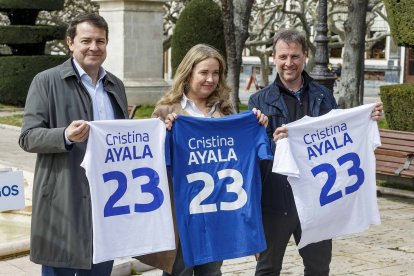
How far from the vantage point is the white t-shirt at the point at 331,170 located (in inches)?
192

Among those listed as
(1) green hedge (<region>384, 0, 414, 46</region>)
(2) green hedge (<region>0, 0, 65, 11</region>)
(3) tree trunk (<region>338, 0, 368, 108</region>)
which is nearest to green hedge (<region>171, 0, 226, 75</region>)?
(2) green hedge (<region>0, 0, 65, 11</region>)

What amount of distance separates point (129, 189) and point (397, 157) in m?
6.90

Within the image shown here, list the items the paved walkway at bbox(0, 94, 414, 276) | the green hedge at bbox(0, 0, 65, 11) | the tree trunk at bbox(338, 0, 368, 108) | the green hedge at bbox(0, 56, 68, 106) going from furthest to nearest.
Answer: the green hedge at bbox(0, 0, 65, 11) → the green hedge at bbox(0, 56, 68, 106) → the tree trunk at bbox(338, 0, 368, 108) → the paved walkway at bbox(0, 94, 414, 276)

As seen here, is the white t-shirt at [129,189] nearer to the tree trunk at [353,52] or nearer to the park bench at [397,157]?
the park bench at [397,157]

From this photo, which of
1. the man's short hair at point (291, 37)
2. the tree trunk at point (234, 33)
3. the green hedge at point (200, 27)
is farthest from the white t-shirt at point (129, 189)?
the green hedge at point (200, 27)

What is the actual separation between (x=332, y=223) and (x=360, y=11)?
10.1 m

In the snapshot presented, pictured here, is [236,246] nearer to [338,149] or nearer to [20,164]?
[338,149]

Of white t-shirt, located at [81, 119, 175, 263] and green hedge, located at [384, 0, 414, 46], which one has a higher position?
green hedge, located at [384, 0, 414, 46]

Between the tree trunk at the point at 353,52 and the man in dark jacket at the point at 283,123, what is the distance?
968 cm

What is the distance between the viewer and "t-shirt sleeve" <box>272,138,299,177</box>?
4.70 metres

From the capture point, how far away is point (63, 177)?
4.19m

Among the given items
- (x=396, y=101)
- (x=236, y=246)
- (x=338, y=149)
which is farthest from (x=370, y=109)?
(x=396, y=101)

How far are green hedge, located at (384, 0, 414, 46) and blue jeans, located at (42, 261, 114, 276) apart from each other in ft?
29.1

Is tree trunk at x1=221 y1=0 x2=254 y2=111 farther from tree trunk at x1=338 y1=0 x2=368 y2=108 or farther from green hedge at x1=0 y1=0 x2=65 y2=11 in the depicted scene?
green hedge at x1=0 y1=0 x2=65 y2=11
